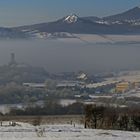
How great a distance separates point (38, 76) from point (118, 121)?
508 feet

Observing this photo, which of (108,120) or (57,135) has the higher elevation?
(57,135)

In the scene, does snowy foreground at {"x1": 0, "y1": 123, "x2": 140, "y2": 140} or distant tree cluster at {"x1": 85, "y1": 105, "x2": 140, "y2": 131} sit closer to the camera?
snowy foreground at {"x1": 0, "y1": 123, "x2": 140, "y2": 140}

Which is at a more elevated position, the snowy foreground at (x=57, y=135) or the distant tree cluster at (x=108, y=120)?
the snowy foreground at (x=57, y=135)

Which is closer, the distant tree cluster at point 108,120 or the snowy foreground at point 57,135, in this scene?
the snowy foreground at point 57,135

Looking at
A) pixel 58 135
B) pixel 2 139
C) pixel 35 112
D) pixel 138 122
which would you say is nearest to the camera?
pixel 2 139

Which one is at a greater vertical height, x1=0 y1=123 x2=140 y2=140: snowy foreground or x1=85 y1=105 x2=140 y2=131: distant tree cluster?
x1=0 y1=123 x2=140 y2=140: snowy foreground

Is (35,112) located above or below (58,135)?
below

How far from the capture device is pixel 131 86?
18538 centimetres

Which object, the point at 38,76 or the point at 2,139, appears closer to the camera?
the point at 2,139

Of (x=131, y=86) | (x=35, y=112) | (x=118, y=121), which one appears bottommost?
(x=131, y=86)

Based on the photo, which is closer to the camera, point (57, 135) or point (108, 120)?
point (57, 135)

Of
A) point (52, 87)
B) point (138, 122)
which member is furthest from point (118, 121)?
point (52, 87)

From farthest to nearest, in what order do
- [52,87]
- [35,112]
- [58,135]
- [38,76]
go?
[38,76]
[52,87]
[35,112]
[58,135]

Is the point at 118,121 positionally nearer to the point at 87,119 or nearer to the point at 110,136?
the point at 87,119
